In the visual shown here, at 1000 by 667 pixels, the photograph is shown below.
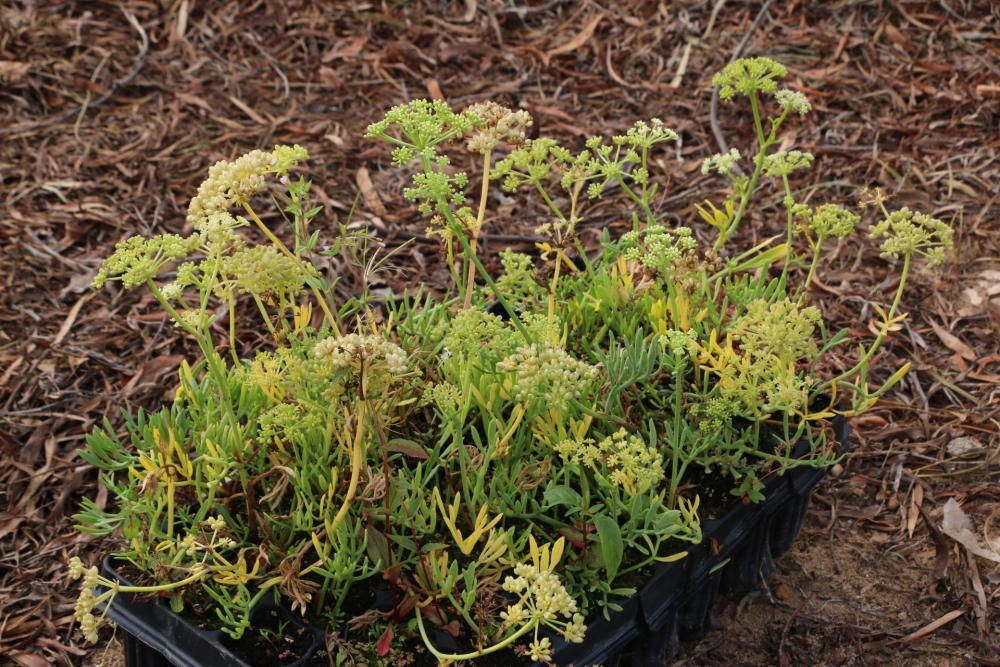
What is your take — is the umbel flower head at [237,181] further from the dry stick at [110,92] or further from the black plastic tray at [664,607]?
the dry stick at [110,92]

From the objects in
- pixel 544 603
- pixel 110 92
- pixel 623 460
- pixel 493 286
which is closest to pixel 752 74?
pixel 493 286

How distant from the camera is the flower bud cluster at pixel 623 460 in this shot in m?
1.92

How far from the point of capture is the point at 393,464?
2260mm

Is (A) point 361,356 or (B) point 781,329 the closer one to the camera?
(A) point 361,356

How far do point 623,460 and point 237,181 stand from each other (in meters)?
0.87

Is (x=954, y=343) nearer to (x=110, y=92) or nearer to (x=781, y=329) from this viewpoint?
(x=781, y=329)

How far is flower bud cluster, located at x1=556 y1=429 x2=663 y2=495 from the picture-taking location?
192 centimetres

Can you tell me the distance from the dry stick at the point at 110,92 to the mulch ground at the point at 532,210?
14 mm

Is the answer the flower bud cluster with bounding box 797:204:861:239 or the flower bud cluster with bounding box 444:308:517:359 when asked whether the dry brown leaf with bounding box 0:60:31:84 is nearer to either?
the flower bud cluster with bounding box 444:308:517:359

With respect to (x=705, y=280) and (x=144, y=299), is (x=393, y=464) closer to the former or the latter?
(x=705, y=280)

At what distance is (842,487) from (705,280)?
906 mm

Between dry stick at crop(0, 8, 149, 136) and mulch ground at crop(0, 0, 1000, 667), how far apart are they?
1 centimetres

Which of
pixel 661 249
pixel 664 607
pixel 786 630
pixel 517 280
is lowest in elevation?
pixel 786 630

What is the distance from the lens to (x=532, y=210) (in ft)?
13.6
